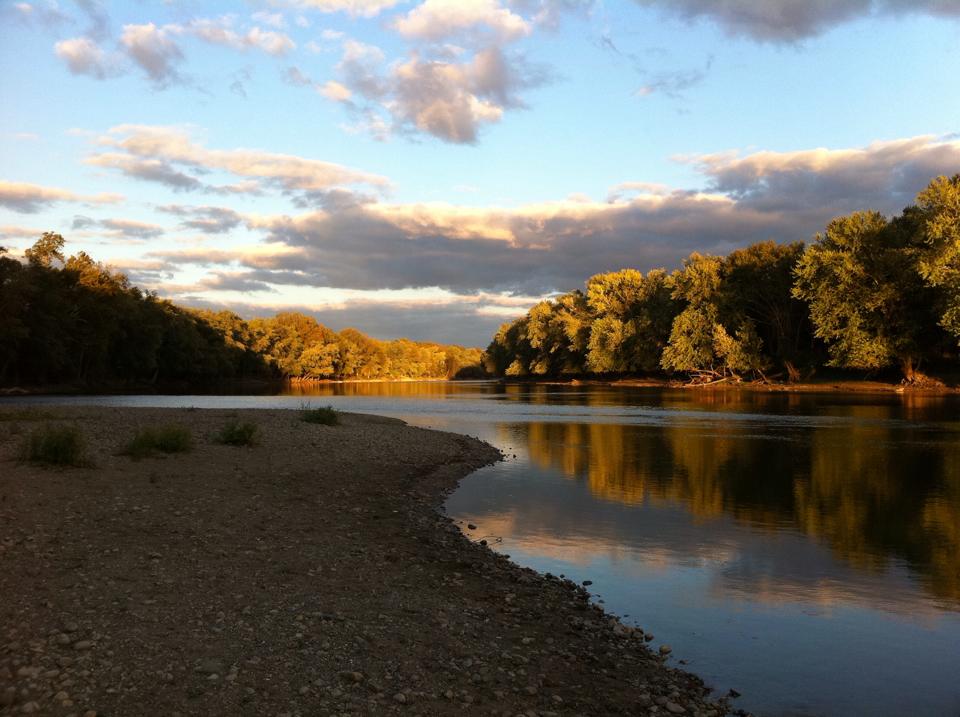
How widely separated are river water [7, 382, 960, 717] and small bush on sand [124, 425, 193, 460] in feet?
25.2

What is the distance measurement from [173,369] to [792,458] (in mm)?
100693

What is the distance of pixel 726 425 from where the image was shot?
125 ft

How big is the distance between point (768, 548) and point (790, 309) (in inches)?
3063

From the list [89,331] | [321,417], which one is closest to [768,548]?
[321,417]

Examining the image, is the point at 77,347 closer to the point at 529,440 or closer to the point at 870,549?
the point at 529,440

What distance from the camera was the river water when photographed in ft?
25.4

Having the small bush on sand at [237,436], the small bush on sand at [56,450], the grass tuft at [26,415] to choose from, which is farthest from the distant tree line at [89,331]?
the small bush on sand at [56,450]

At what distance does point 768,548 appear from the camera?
13203 millimetres

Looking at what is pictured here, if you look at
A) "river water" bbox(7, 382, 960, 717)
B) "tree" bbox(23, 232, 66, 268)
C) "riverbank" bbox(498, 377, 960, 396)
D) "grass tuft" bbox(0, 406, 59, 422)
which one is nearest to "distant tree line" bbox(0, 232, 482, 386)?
"tree" bbox(23, 232, 66, 268)

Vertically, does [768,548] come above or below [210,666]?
below

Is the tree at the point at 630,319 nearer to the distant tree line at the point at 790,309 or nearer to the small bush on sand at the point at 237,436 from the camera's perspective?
the distant tree line at the point at 790,309

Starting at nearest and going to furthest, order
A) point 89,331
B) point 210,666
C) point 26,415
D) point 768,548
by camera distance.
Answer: point 210,666, point 768,548, point 26,415, point 89,331

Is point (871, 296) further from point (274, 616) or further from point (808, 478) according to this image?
point (274, 616)

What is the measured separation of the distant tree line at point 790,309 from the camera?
60.5 metres
